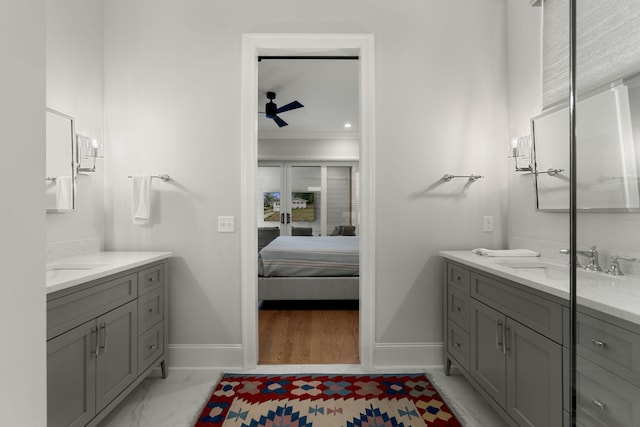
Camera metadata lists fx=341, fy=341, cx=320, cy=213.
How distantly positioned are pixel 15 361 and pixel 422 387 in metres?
2.26

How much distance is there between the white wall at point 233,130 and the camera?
8.00ft

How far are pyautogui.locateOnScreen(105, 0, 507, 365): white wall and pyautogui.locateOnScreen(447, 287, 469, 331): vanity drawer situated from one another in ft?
0.63

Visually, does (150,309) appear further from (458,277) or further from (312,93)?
(312,93)

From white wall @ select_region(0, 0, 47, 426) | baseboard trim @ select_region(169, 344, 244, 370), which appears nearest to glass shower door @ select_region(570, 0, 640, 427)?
white wall @ select_region(0, 0, 47, 426)

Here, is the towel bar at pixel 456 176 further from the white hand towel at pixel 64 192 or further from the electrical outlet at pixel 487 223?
the white hand towel at pixel 64 192

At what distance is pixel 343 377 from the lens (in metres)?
2.32

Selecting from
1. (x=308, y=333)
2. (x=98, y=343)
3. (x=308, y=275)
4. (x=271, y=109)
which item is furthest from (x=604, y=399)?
(x=271, y=109)

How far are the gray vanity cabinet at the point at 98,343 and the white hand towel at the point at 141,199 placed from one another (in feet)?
1.30

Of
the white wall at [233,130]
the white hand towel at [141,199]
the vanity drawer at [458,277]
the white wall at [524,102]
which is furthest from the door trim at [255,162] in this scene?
the white wall at [524,102]

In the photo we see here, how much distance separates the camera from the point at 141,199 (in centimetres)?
235

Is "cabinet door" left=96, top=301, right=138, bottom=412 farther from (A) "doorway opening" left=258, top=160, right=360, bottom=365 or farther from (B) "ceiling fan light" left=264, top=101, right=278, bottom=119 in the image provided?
Answer: (B) "ceiling fan light" left=264, top=101, right=278, bottom=119

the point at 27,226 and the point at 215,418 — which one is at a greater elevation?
the point at 27,226

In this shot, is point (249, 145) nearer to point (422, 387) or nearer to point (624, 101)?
point (422, 387)

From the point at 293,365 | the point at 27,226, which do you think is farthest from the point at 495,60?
the point at 27,226
